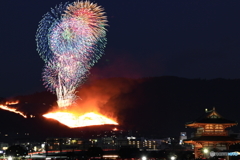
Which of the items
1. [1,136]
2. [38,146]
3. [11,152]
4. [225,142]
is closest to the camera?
[225,142]

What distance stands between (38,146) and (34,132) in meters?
52.8

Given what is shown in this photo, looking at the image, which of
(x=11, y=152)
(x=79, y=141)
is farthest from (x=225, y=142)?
(x=79, y=141)

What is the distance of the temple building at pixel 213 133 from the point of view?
64.8 m

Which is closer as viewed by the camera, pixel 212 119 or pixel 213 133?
pixel 212 119

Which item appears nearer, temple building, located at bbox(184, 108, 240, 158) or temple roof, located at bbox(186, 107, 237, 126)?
temple building, located at bbox(184, 108, 240, 158)

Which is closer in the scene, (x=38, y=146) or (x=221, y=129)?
(x=221, y=129)

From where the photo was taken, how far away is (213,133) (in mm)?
65938

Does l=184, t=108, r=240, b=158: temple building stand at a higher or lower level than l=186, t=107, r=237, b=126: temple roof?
lower

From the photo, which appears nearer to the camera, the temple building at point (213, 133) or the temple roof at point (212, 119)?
the temple building at point (213, 133)

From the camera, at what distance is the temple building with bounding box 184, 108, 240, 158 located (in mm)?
64750

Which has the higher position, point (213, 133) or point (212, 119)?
point (212, 119)

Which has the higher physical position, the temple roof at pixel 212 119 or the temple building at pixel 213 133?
the temple roof at pixel 212 119

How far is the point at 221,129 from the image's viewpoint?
66.3 m

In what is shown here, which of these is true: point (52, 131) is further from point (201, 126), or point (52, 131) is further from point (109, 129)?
point (201, 126)
